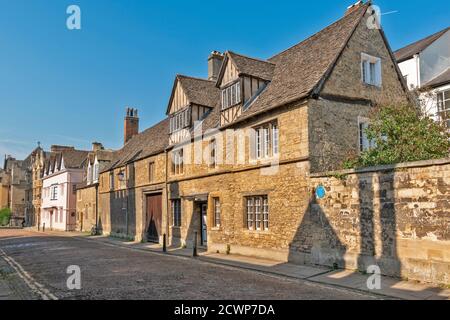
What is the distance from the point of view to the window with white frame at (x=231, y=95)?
17781mm

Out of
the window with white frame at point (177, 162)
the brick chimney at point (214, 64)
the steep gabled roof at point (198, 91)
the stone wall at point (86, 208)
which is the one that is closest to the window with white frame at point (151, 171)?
the window with white frame at point (177, 162)

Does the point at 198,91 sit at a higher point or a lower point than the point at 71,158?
higher

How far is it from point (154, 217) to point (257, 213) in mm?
10543

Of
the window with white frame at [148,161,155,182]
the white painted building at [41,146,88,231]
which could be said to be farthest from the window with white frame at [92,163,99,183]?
the window with white frame at [148,161,155,182]

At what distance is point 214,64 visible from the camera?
26.5 m

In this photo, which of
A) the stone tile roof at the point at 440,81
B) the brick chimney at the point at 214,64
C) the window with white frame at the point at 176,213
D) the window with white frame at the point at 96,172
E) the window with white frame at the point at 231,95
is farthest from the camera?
the window with white frame at the point at 96,172

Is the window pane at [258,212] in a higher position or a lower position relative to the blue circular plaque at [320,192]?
lower

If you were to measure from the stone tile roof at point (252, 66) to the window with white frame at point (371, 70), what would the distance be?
4085 millimetres

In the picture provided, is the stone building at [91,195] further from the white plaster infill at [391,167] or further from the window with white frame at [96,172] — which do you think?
the white plaster infill at [391,167]

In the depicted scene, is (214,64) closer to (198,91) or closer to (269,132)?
(198,91)

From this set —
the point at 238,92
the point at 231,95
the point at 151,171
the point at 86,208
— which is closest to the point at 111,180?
the point at 151,171

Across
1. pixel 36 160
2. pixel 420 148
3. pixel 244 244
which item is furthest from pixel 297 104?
pixel 36 160

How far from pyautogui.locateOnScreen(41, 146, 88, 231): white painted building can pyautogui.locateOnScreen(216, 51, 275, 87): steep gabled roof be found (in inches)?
1338

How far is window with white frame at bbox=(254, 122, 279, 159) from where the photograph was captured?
51.1ft
